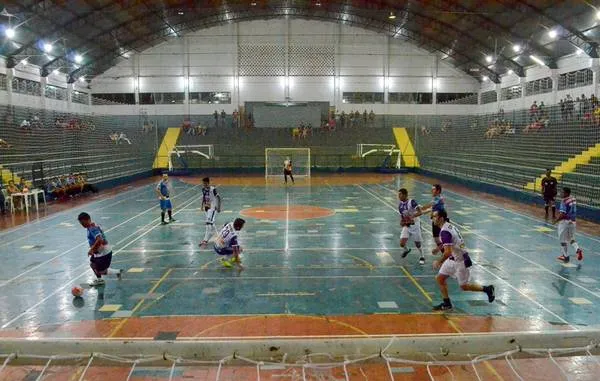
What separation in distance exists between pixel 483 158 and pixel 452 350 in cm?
3382

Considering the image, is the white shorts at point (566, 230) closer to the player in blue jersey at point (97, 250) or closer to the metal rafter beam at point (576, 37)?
the player in blue jersey at point (97, 250)

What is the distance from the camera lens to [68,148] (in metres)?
33.9

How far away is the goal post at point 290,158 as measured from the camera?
4206 centimetres

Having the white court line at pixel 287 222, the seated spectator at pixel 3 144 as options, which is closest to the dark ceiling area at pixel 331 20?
the seated spectator at pixel 3 144

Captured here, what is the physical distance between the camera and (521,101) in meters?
45.8

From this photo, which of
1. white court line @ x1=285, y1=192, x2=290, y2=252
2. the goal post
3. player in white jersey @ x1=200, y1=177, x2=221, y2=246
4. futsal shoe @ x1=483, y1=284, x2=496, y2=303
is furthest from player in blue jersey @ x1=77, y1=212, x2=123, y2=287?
the goal post

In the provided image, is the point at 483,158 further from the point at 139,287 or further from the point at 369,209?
the point at 139,287

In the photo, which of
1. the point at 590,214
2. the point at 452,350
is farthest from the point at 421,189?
the point at 452,350

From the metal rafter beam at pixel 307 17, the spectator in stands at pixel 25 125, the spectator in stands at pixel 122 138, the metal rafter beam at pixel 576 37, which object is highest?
the metal rafter beam at pixel 307 17

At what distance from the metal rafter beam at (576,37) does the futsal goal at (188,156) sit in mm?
28214

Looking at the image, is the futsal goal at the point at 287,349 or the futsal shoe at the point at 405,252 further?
the futsal shoe at the point at 405,252

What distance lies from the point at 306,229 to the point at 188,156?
107 ft

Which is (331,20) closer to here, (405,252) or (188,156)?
(188,156)

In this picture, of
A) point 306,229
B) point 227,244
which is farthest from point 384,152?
point 227,244
